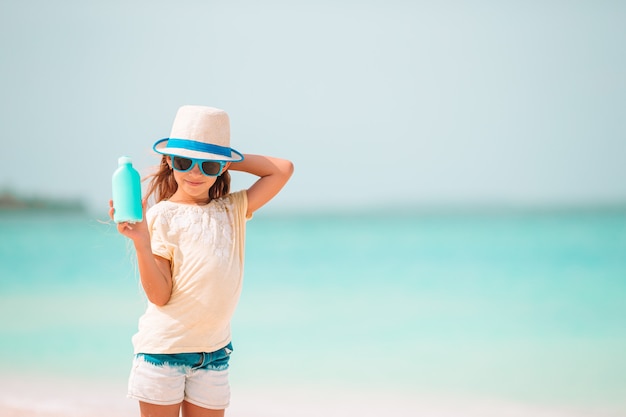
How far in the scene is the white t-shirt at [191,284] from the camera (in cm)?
258

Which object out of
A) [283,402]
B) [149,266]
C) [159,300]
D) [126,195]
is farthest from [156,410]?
[283,402]

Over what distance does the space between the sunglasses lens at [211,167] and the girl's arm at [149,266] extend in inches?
9.6

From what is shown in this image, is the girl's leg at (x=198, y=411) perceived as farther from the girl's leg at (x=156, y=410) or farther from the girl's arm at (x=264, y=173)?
the girl's arm at (x=264, y=173)

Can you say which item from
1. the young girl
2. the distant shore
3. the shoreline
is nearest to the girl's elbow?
the young girl

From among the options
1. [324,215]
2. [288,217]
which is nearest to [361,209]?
[324,215]

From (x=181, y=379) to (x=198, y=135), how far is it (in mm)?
734

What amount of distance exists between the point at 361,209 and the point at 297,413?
21969 millimetres

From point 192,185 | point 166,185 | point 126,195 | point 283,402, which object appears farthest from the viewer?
point 283,402

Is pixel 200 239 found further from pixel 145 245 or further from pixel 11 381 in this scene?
pixel 11 381

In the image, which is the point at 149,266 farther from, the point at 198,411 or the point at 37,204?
the point at 37,204

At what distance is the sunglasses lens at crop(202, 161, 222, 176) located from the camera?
264 centimetres

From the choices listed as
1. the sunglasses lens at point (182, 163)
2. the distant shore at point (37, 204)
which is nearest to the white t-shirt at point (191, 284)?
the sunglasses lens at point (182, 163)

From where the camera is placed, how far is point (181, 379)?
2594mm

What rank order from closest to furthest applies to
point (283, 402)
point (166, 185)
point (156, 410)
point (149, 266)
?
point (149, 266) < point (156, 410) < point (166, 185) < point (283, 402)
